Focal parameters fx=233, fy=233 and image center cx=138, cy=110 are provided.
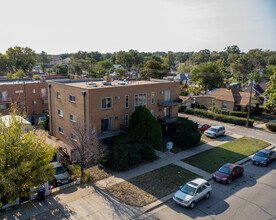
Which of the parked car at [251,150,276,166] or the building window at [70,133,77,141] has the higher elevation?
the building window at [70,133,77,141]

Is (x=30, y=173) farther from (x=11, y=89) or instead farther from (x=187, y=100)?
(x=187, y=100)

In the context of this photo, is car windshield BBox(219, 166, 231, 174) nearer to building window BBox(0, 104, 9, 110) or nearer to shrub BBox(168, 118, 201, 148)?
shrub BBox(168, 118, 201, 148)

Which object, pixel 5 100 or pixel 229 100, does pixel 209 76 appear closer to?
pixel 229 100

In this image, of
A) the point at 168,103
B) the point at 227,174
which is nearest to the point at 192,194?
the point at 227,174

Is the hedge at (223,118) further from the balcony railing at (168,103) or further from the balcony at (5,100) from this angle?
the balcony at (5,100)

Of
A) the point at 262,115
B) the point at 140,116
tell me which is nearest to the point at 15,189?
the point at 140,116

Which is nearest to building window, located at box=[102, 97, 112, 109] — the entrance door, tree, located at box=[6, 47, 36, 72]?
the entrance door
